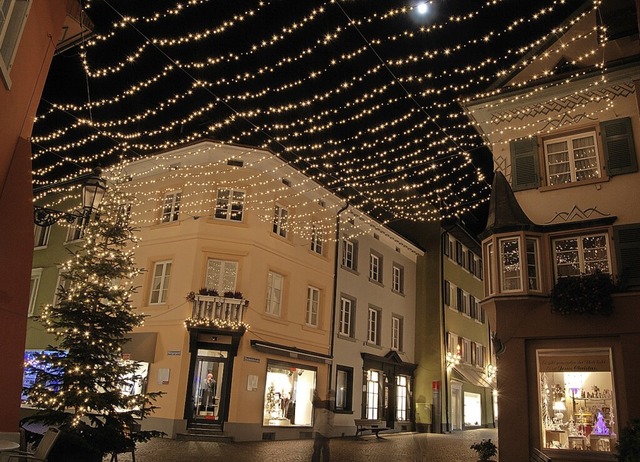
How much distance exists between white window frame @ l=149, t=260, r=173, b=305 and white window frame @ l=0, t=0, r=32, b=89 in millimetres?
11132

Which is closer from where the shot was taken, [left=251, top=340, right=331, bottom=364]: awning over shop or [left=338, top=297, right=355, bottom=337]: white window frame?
[left=251, top=340, right=331, bottom=364]: awning over shop

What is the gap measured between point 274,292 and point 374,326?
685 centimetres

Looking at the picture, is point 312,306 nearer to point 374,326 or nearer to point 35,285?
point 374,326

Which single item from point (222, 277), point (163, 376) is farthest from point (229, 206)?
point (163, 376)

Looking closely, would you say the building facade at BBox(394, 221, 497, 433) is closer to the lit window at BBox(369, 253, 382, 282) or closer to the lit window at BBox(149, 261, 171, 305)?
the lit window at BBox(369, 253, 382, 282)

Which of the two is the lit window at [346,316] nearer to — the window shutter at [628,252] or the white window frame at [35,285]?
the window shutter at [628,252]

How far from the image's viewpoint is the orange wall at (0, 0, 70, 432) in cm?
789

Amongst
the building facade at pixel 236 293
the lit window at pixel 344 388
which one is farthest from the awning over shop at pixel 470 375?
the lit window at pixel 344 388

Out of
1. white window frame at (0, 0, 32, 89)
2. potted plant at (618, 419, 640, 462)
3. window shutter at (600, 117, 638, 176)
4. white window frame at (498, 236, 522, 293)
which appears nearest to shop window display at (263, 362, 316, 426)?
white window frame at (498, 236, 522, 293)

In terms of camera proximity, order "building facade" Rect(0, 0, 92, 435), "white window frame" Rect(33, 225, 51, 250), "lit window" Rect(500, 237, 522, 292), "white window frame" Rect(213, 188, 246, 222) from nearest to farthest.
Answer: "building facade" Rect(0, 0, 92, 435) → "lit window" Rect(500, 237, 522, 292) → "white window frame" Rect(213, 188, 246, 222) → "white window frame" Rect(33, 225, 51, 250)

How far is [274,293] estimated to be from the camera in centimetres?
1894

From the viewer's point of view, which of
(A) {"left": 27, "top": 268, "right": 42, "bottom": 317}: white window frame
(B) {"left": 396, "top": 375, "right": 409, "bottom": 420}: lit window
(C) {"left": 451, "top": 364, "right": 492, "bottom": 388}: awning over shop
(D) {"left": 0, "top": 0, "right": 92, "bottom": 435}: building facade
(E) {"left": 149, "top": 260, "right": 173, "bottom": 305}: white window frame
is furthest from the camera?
(C) {"left": 451, "top": 364, "right": 492, "bottom": 388}: awning over shop

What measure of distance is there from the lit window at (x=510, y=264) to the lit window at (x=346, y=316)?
10.1 m

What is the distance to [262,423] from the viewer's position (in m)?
→ 17.3
